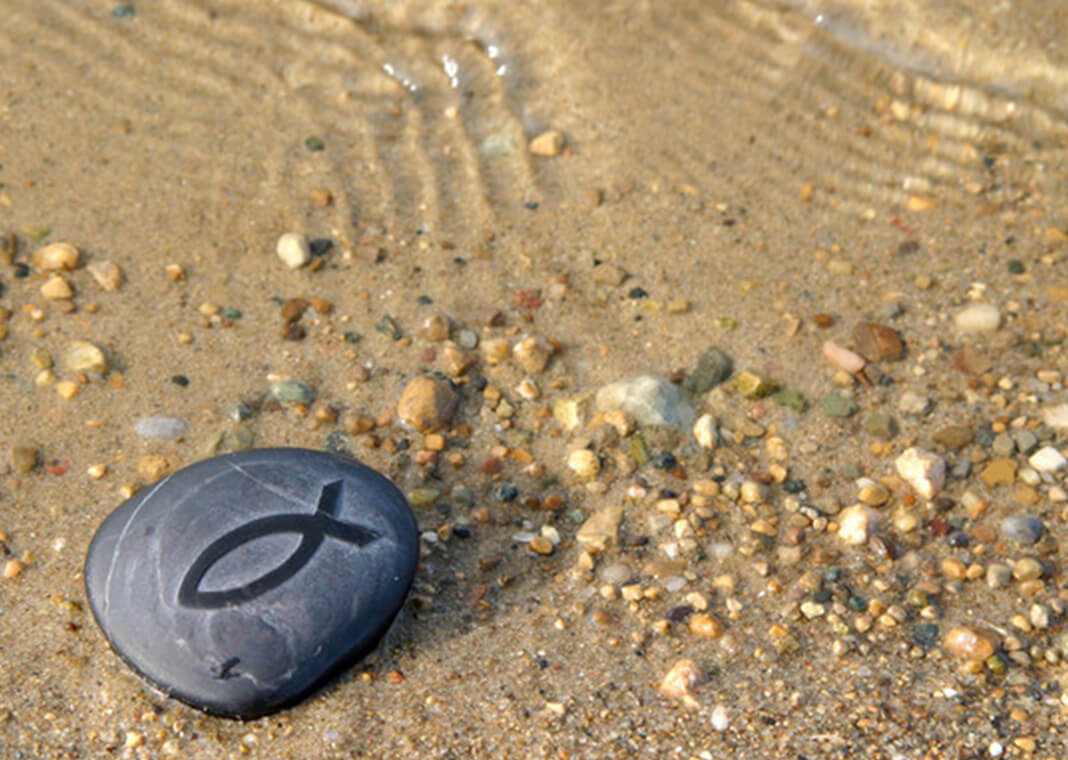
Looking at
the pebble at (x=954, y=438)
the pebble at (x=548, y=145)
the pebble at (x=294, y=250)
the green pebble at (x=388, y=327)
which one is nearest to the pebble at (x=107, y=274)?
the pebble at (x=294, y=250)

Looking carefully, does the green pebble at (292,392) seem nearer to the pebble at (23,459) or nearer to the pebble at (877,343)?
the pebble at (23,459)

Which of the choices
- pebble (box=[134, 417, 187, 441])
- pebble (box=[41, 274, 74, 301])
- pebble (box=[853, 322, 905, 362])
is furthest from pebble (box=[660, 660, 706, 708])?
pebble (box=[41, 274, 74, 301])

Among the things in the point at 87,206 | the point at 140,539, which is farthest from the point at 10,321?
the point at 140,539

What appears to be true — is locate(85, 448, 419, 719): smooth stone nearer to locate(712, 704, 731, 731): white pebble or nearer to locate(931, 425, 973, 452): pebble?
locate(712, 704, 731, 731): white pebble

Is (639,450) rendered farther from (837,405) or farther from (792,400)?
(837,405)

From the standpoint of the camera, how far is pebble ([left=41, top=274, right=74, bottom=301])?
3.33 meters

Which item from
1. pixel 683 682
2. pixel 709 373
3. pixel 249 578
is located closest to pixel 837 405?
pixel 709 373

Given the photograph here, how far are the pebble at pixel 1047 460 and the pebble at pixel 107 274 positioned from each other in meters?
2.56

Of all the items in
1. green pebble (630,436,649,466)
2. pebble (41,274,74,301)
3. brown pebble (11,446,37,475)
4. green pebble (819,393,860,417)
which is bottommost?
brown pebble (11,446,37,475)

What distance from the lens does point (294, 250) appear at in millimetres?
3488

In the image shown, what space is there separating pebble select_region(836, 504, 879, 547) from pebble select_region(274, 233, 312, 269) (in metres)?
1.70

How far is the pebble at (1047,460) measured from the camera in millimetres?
3000

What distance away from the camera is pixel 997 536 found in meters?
2.87

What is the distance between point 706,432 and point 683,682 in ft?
2.53
